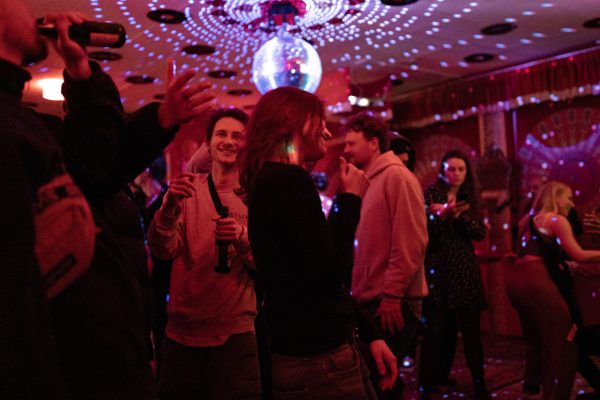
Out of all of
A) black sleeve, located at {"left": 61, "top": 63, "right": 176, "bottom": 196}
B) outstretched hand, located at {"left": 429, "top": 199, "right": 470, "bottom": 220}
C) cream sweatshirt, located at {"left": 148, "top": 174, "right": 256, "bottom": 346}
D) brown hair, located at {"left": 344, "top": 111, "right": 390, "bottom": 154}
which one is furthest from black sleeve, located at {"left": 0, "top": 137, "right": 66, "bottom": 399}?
outstretched hand, located at {"left": 429, "top": 199, "right": 470, "bottom": 220}

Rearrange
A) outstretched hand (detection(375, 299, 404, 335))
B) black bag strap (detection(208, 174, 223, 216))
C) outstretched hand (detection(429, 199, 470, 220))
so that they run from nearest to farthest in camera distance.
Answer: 1. black bag strap (detection(208, 174, 223, 216))
2. outstretched hand (detection(375, 299, 404, 335))
3. outstretched hand (detection(429, 199, 470, 220))

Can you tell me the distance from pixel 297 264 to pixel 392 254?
3.43ft

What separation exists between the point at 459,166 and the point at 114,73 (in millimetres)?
3451

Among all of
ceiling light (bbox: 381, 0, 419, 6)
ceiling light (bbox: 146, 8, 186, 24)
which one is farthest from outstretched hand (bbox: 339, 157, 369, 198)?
ceiling light (bbox: 146, 8, 186, 24)

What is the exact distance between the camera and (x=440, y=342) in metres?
3.41

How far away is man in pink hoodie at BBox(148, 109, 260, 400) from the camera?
187 cm

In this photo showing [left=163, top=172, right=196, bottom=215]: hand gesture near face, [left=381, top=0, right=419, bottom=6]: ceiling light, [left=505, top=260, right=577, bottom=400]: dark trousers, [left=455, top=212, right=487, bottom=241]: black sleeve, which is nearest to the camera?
[left=163, top=172, right=196, bottom=215]: hand gesture near face

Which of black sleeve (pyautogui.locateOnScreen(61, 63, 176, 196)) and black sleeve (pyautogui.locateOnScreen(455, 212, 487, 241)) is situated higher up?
black sleeve (pyautogui.locateOnScreen(61, 63, 176, 196))

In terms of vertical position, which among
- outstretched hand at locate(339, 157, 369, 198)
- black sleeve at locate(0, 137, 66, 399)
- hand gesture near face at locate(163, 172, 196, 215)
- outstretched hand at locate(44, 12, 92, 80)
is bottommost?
hand gesture near face at locate(163, 172, 196, 215)

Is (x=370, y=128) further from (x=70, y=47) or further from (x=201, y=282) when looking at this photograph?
(x=70, y=47)

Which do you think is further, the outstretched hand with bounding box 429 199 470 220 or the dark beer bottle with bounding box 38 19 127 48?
the outstretched hand with bounding box 429 199 470 220

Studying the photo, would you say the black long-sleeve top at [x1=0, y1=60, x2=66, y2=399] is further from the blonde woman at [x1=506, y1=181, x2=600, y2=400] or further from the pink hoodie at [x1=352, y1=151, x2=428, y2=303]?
the blonde woman at [x1=506, y1=181, x2=600, y2=400]

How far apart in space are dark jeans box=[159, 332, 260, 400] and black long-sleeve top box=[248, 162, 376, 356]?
57 centimetres

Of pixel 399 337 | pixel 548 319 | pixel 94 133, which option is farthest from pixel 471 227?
pixel 94 133
